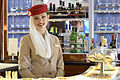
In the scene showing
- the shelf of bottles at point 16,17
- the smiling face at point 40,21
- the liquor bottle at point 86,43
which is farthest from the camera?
the shelf of bottles at point 16,17

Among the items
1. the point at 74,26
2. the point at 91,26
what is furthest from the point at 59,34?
the point at 91,26

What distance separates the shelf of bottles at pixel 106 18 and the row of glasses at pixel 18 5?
175cm

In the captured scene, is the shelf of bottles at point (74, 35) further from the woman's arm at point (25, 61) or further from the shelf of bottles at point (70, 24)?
the woman's arm at point (25, 61)

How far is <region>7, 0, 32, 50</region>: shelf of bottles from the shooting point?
22.7ft

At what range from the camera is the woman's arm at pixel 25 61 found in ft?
10.4

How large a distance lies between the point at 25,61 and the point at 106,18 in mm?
3897

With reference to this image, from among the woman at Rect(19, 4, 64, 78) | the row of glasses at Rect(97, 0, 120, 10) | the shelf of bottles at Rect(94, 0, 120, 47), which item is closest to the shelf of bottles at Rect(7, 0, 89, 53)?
the shelf of bottles at Rect(94, 0, 120, 47)

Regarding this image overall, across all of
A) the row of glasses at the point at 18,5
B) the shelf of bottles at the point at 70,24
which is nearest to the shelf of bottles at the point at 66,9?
the shelf of bottles at the point at 70,24

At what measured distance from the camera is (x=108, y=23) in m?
6.68

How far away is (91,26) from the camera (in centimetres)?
642

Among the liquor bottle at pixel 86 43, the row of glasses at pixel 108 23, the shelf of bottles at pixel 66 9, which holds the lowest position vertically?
the liquor bottle at pixel 86 43

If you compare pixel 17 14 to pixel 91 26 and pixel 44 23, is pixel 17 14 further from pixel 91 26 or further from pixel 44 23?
pixel 44 23

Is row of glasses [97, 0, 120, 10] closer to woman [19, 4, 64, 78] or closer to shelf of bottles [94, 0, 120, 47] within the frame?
shelf of bottles [94, 0, 120, 47]

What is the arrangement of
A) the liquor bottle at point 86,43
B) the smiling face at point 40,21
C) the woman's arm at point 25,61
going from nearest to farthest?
the woman's arm at point 25,61 < the smiling face at point 40,21 < the liquor bottle at point 86,43
